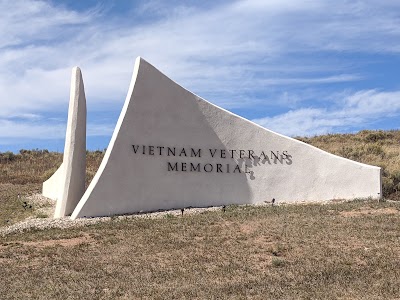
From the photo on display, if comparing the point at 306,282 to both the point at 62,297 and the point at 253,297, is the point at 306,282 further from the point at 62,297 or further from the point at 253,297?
the point at 62,297

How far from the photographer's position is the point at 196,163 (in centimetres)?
1769

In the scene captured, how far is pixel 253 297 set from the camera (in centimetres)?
757

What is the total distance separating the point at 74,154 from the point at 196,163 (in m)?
3.91

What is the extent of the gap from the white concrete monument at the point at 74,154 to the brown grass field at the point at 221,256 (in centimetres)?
298

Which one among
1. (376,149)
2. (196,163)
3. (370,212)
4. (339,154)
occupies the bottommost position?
(370,212)

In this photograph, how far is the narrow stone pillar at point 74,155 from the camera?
55.8 ft

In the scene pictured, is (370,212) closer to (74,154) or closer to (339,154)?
(74,154)

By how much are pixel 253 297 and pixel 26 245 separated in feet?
20.5

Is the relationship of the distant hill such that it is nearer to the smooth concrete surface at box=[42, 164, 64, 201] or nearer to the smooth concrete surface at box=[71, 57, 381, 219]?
the smooth concrete surface at box=[42, 164, 64, 201]

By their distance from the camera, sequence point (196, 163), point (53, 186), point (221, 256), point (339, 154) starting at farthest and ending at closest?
point (339, 154) → point (53, 186) → point (196, 163) → point (221, 256)

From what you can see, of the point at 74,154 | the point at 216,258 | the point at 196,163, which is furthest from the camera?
the point at 196,163

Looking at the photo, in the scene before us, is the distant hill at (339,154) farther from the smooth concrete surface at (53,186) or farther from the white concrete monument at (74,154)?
the white concrete monument at (74,154)

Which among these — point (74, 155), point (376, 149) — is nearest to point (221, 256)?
point (74, 155)

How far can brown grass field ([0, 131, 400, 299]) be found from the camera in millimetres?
8000
